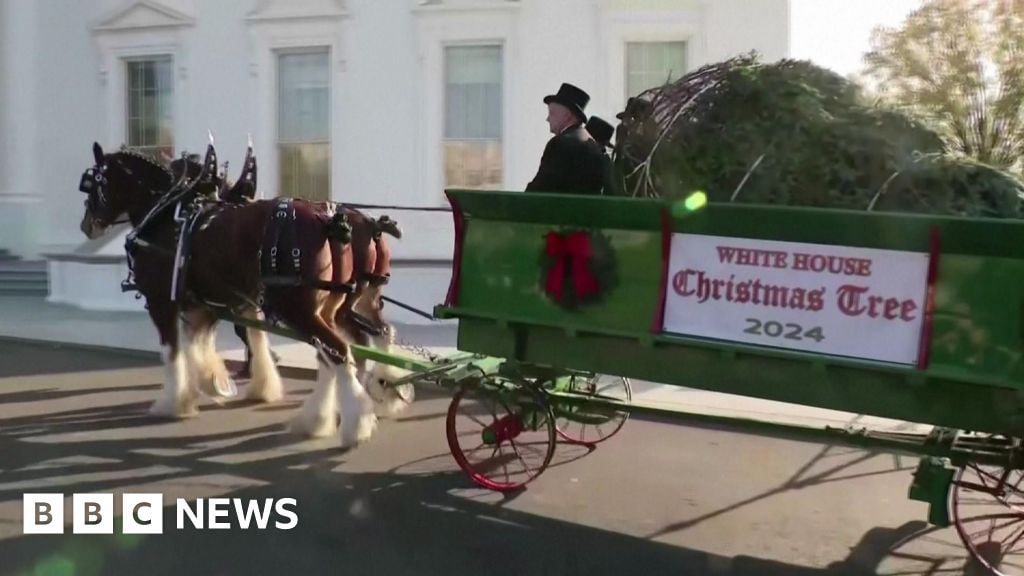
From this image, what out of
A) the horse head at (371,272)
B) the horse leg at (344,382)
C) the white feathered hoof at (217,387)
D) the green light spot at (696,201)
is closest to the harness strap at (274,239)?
the horse leg at (344,382)

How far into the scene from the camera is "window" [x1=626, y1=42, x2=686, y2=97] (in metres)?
12.5

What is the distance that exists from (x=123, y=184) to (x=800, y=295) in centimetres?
547

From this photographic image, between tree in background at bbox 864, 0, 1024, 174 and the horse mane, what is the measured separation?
238 inches

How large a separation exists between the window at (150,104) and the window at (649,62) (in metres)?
6.69

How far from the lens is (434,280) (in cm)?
1233

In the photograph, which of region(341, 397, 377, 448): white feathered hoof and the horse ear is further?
the horse ear

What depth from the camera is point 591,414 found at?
220 inches

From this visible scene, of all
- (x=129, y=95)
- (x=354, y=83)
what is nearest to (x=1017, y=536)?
(x=354, y=83)

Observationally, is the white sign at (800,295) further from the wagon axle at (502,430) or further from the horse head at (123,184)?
the horse head at (123,184)

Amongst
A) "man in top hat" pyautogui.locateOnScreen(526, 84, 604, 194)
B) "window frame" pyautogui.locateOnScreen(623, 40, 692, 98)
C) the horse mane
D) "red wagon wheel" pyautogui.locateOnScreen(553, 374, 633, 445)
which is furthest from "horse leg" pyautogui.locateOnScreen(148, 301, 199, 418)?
"window frame" pyautogui.locateOnScreen(623, 40, 692, 98)

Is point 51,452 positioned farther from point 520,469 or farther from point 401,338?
point 401,338

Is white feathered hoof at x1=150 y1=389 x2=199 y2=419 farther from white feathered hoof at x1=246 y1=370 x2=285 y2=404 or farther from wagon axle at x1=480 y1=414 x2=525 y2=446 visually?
wagon axle at x1=480 y1=414 x2=525 y2=446

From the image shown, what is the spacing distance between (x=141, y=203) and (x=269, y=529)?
3.56m

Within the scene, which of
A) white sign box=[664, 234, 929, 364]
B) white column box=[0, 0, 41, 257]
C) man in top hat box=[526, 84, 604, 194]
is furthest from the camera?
white column box=[0, 0, 41, 257]
